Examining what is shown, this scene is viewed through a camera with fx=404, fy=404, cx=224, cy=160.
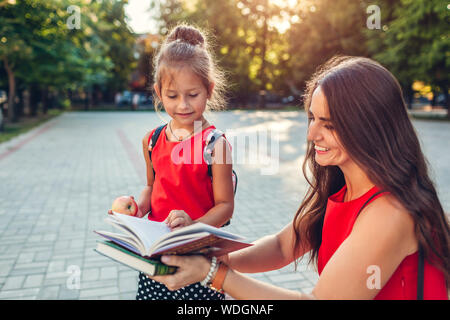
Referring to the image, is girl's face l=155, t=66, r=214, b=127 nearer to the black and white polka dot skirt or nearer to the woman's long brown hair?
the woman's long brown hair

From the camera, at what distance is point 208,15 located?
3331 centimetres

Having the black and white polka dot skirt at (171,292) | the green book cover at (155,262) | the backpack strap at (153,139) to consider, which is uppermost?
the backpack strap at (153,139)

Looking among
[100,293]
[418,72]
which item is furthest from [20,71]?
[418,72]

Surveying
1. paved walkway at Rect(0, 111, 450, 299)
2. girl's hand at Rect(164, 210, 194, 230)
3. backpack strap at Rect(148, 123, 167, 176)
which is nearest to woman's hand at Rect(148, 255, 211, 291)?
girl's hand at Rect(164, 210, 194, 230)

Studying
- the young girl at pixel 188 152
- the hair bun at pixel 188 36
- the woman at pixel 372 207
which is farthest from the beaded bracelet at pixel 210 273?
the hair bun at pixel 188 36

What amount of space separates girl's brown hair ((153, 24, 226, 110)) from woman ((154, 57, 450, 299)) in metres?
0.49

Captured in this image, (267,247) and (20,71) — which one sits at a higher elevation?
(20,71)

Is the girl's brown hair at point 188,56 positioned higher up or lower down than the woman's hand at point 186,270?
higher up

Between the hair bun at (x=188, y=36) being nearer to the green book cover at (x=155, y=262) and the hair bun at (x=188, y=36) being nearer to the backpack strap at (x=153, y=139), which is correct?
the backpack strap at (x=153, y=139)

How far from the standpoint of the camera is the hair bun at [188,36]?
1.71 meters

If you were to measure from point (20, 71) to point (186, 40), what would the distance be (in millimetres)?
17518

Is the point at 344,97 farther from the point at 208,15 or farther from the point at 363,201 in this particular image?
the point at 208,15

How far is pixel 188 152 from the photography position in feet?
5.44

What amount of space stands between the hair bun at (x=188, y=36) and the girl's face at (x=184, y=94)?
183mm
